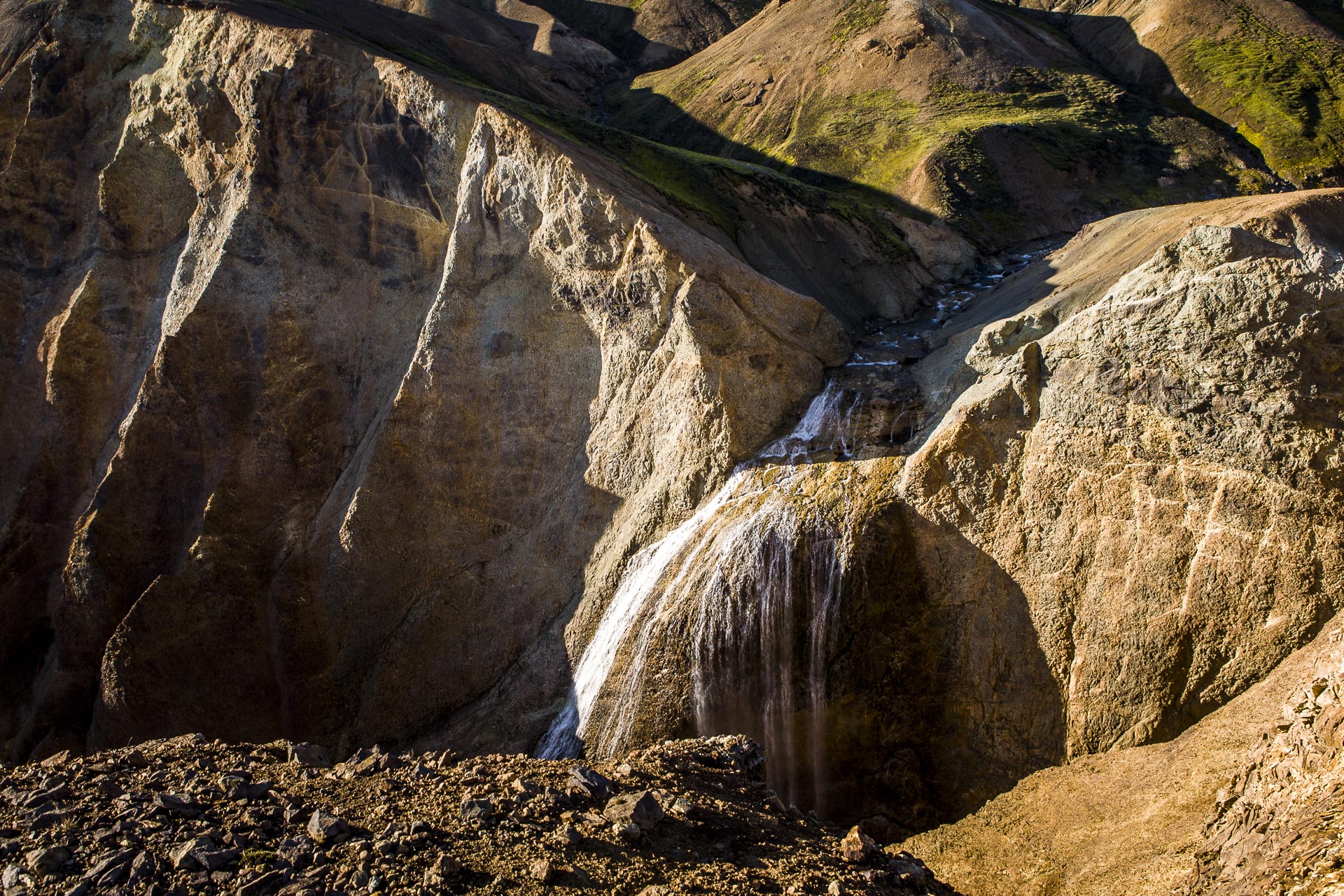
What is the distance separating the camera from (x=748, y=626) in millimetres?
15203

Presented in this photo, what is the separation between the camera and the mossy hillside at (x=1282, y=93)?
35.1 m

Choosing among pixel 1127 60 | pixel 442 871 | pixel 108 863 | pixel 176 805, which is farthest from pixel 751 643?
pixel 1127 60

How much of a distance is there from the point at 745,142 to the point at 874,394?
27.8 metres

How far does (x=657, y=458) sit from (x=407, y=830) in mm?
10140

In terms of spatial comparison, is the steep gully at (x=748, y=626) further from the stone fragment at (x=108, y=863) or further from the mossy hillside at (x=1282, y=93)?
the mossy hillside at (x=1282, y=93)

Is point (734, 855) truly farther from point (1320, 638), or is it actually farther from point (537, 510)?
point (537, 510)

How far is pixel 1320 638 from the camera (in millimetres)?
11719

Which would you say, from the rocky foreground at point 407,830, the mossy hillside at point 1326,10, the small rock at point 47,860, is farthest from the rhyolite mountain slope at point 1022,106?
the small rock at point 47,860

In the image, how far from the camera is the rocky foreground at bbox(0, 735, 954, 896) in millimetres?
8516

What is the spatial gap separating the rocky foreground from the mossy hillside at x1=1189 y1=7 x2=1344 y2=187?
34.7 meters

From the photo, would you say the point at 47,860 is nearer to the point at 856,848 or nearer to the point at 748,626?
the point at 856,848

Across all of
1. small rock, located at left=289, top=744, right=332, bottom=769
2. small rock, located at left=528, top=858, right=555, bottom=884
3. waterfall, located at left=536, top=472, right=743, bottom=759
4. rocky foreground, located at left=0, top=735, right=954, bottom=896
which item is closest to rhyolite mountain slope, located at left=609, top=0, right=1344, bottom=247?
waterfall, located at left=536, top=472, right=743, bottom=759

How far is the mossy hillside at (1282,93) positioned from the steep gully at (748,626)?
2763 centimetres

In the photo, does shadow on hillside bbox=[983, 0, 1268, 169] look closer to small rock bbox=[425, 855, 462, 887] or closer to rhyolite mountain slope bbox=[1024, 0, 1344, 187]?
rhyolite mountain slope bbox=[1024, 0, 1344, 187]
